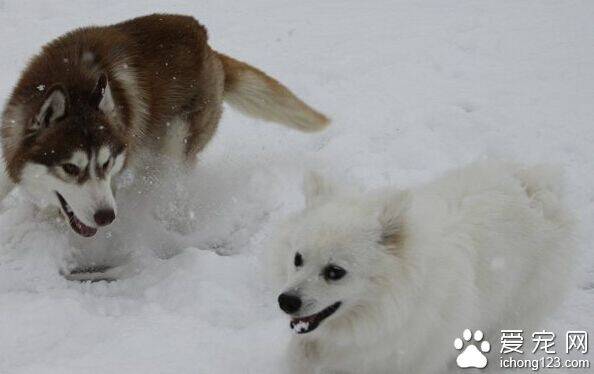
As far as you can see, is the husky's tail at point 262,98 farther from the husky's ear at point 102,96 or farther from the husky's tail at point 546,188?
the husky's tail at point 546,188

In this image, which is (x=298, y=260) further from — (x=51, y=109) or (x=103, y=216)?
(x=51, y=109)

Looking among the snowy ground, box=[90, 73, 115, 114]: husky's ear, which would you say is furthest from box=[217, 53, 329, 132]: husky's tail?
box=[90, 73, 115, 114]: husky's ear

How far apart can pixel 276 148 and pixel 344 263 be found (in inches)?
129

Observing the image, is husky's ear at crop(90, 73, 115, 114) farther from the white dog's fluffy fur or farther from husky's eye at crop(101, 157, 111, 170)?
the white dog's fluffy fur

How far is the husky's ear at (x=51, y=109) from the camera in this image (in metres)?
3.93

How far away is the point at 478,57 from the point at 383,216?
17.0 ft

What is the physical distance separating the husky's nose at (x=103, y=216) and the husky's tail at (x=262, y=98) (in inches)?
76.2

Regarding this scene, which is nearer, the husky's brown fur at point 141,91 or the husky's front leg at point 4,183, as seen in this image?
the husky's brown fur at point 141,91

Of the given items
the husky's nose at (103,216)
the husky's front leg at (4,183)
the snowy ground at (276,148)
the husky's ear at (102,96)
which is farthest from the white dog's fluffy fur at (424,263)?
the husky's front leg at (4,183)

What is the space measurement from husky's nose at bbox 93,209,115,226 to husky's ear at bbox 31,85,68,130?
2.11 feet

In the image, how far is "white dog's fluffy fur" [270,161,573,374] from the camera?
2.96m

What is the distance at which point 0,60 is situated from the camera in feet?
22.5

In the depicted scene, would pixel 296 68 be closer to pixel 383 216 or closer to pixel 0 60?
pixel 0 60

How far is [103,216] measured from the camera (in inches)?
166
